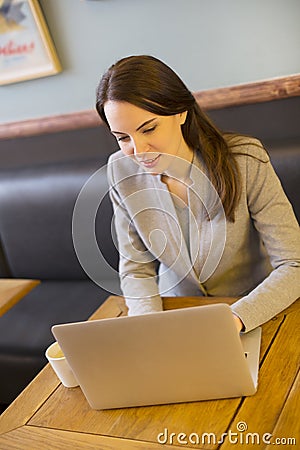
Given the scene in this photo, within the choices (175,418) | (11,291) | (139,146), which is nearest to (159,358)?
(175,418)

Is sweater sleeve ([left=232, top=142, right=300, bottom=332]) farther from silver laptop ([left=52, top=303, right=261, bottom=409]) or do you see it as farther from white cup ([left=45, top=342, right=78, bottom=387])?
white cup ([left=45, top=342, right=78, bottom=387])

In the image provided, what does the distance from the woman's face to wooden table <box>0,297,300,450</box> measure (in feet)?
1.46

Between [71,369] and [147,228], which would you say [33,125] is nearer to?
[147,228]

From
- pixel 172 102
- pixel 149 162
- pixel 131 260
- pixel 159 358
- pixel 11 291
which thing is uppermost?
pixel 172 102

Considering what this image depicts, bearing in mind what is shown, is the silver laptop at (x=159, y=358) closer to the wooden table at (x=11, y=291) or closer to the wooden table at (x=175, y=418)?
the wooden table at (x=175, y=418)

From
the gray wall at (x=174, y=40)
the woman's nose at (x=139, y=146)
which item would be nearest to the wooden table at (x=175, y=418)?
the woman's nose at (x=139, y=146)

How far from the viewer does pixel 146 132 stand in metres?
1.33

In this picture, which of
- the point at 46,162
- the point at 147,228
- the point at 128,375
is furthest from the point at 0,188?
the point at 128,375

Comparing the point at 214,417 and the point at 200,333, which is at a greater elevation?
the point at 200,333

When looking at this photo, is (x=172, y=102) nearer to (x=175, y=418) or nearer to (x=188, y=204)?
(x=188, y=204)

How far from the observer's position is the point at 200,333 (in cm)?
103

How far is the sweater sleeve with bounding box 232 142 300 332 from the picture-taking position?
1.31 meters

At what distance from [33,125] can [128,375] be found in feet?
5.65

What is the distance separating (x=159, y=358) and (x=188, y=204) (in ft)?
1.70
